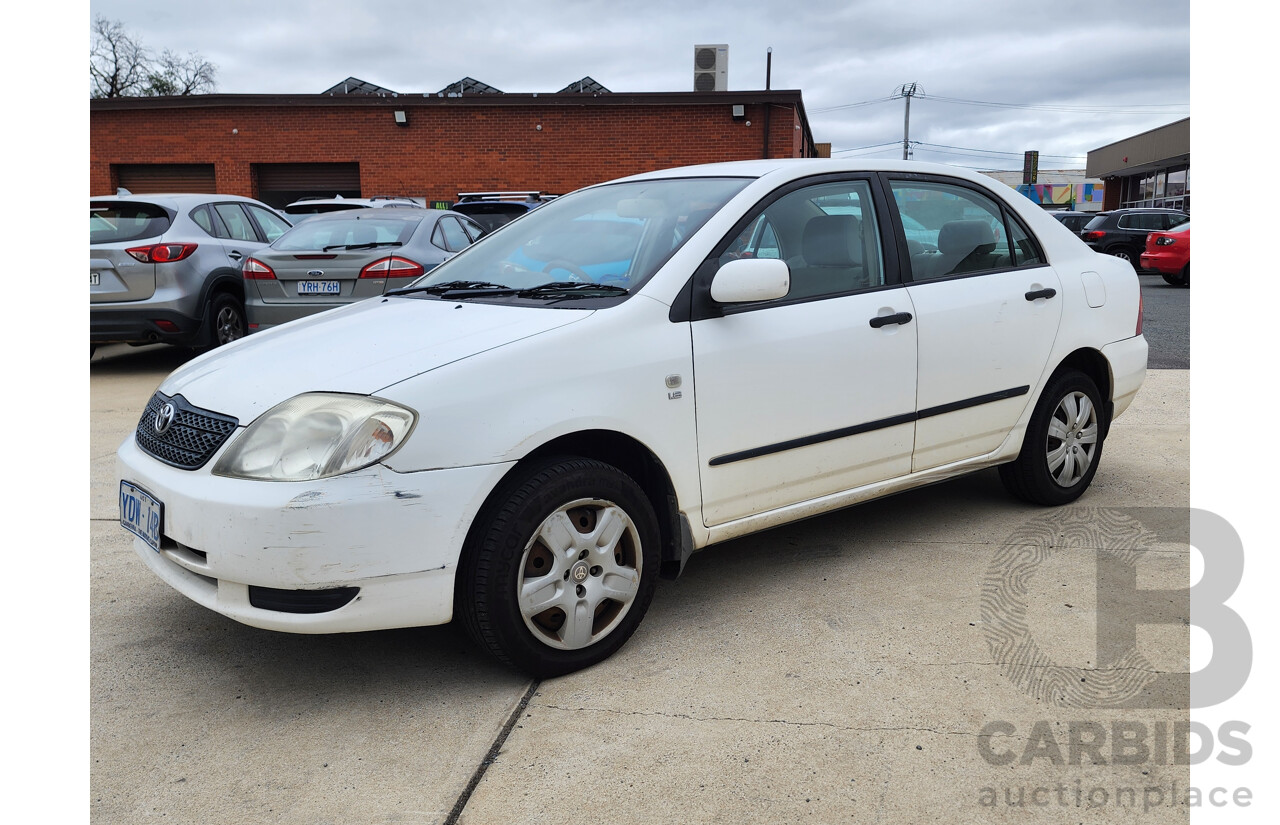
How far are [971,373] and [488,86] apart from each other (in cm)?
2293

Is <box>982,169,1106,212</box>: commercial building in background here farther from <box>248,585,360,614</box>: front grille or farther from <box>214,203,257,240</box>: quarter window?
<box>248,585,360,614</box>: front grille

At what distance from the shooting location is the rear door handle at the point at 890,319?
11.8ft

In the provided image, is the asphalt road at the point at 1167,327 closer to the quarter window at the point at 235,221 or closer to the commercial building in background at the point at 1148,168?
the quarter window at the point at 235,221

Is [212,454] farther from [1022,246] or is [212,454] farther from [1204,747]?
[1022,246]

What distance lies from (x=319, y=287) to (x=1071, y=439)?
18.4 feet

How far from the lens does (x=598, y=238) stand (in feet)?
11.9

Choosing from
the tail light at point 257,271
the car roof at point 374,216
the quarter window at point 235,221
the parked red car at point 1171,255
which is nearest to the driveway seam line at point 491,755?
the tail light at point 257,271

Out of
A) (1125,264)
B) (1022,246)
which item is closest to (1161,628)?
(1022,246)

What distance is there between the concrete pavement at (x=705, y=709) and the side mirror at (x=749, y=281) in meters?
1.12

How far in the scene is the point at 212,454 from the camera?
2.72 metres

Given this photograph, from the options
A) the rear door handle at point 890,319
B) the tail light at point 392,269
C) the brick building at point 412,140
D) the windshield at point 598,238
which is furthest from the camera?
the brick building at point 412,140

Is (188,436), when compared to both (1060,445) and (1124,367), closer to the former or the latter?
(1060,445)

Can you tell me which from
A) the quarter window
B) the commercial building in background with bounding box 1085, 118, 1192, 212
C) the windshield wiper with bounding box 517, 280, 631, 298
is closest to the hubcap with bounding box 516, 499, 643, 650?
the windshield wiper with bounding box 517, 280, 631, 298

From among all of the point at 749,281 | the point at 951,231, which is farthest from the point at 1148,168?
A: the point at 749,281
